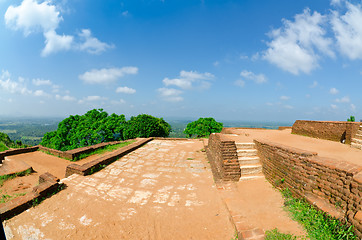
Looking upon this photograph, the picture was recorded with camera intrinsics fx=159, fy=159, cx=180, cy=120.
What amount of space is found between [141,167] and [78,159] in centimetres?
474

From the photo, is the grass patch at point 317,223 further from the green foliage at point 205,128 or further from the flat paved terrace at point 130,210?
the green foliage at point 205,128

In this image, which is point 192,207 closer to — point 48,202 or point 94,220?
point 94,220

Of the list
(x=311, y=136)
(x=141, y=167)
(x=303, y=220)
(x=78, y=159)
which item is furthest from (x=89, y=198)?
(x=311, y=136)

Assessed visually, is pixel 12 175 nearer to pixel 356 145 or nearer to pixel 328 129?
pixel 356 145

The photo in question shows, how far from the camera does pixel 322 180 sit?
307cm

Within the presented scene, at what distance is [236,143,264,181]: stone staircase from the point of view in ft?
15.9

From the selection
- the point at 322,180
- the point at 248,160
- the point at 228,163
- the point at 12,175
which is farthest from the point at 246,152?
the point at 12,175

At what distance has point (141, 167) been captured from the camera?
5.80m

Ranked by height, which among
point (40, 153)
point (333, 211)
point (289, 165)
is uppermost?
point (289, 165)

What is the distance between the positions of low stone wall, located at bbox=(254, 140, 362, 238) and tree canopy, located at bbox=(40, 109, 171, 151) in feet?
54.7

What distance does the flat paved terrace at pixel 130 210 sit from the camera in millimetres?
2789

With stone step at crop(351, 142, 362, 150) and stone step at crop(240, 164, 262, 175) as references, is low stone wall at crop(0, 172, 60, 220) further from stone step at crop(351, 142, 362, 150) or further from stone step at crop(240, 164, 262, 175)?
stone step at crop(351, 142, 362, 150)

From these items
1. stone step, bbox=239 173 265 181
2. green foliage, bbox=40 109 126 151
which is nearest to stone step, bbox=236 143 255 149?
stone step, bbox=239 173 265 181

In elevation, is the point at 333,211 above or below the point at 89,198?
above
